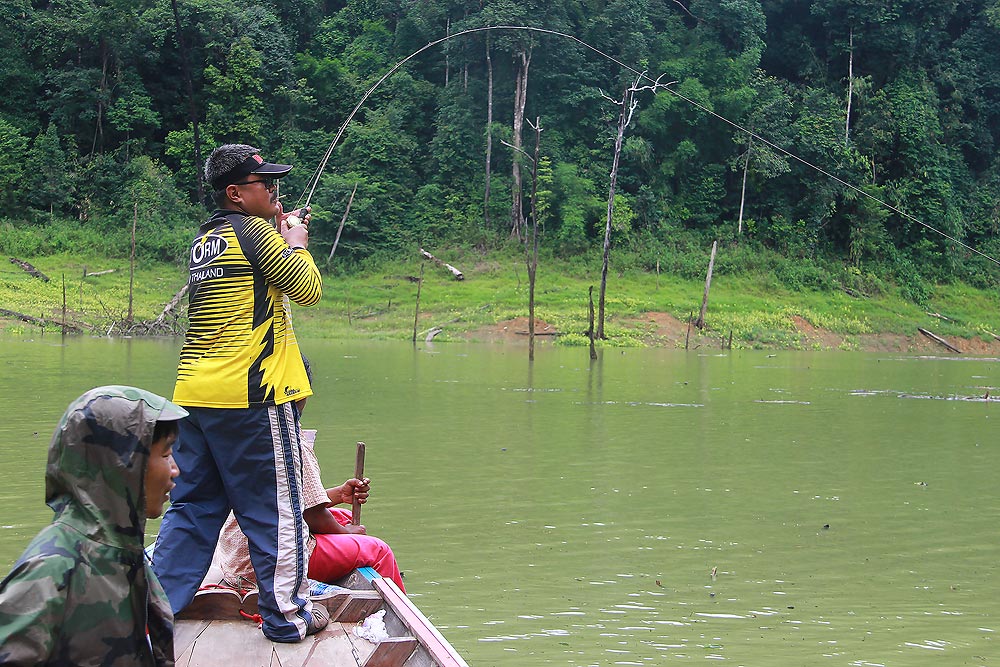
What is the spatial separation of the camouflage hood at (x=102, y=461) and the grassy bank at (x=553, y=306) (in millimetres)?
27729

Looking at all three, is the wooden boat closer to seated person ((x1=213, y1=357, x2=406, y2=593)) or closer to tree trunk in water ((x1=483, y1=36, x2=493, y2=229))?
seated person ((x1=213, y1=357, x2=406, y2=593))

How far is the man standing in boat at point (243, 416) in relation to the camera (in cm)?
402

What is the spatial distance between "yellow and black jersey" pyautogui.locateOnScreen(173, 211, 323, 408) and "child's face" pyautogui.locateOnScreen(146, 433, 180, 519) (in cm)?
172

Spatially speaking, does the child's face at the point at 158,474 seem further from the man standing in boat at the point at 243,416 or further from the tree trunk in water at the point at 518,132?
the tree trunk in water at the point at 518,132

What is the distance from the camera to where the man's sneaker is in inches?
160

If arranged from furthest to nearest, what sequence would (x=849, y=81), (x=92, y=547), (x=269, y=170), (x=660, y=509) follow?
(x=849, y=81) → (x=660, y=509) → (x=269, y=170) → (x=92, y=547)

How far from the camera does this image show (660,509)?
8805 mm

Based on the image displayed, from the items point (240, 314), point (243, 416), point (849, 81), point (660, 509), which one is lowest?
point (660, 509)

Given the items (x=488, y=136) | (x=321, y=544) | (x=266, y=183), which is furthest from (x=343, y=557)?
(x=488, y=136)

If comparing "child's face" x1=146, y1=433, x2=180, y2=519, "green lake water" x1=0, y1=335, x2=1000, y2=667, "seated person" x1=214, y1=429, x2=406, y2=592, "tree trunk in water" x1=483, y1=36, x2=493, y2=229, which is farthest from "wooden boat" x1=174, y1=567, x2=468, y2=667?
"tree trunk in water" x1=483, y1=36, x2=493, y2=229

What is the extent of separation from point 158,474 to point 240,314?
1.88 meters

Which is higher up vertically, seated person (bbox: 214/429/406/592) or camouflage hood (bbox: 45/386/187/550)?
camouflage hood (bbox: 45/386/187/550)

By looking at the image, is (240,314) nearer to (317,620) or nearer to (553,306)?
(317,620)

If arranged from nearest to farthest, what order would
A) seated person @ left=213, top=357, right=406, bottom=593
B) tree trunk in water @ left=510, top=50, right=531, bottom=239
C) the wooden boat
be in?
the wooden boat → seated person @ left=213, top=357, right=406, bottom=593 → tree trunk in water @ left=510, top=50, right=531, bottom=239
